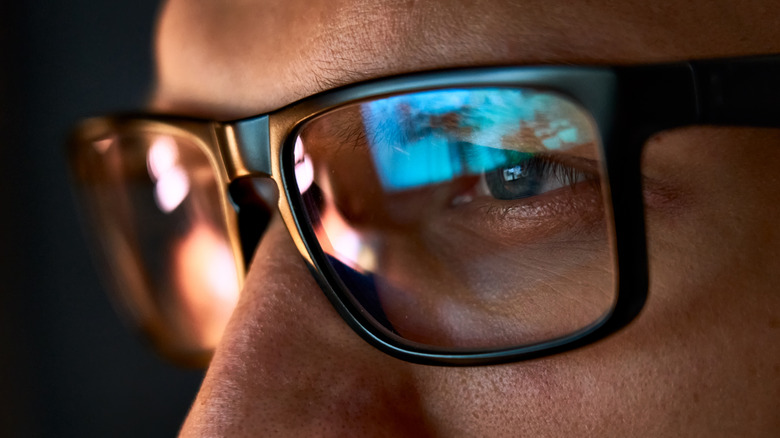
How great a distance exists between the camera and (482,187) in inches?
22.9

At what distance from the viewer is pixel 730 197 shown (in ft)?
1.64

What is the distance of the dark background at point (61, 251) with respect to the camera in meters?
1.23

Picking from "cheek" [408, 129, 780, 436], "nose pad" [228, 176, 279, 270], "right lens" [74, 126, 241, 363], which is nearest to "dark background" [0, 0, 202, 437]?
"right lens" [74, 126, 241, 363]

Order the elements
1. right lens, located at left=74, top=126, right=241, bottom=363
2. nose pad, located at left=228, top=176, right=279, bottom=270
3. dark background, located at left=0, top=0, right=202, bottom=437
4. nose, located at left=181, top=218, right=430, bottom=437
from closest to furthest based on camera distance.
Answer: nose, located at left=181, top=218, right=430, bottom=437
nose pad, located at left=228, top=176, right=279, bottom=270
right lens, located at left=74, top=126, right=241, bottom=363
dark background, located at left=0, top=0, right=202, bottom=437

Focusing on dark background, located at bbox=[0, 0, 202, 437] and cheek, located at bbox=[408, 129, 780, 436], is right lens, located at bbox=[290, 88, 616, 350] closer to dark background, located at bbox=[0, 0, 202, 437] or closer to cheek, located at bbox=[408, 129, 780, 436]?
cheek, located at bbox=[408, 129, 780, 436]

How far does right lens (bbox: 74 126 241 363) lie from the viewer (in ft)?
3.13

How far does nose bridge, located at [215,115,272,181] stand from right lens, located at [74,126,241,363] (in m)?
0.22

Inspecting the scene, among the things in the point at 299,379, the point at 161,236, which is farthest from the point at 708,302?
the point at 161,236

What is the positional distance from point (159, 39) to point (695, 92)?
68 centimetres

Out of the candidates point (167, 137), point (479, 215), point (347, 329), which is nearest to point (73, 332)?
point (167, 137)

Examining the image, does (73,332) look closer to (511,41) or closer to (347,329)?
(347,329)

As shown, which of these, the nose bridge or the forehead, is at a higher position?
the forehead

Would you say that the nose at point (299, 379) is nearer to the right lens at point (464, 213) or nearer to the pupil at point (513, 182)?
the right lens at point (464, 213)

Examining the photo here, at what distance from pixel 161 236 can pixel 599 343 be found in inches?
29.5
